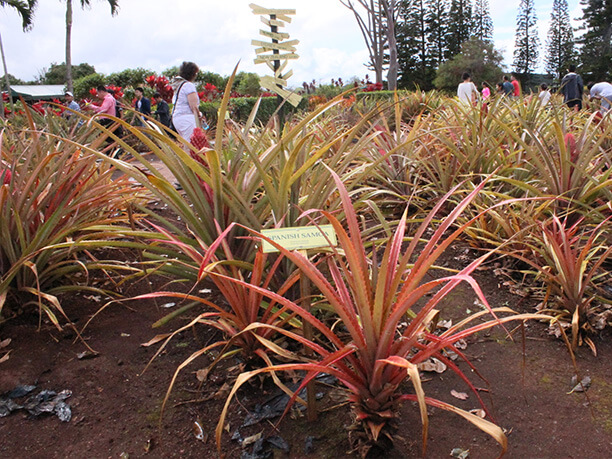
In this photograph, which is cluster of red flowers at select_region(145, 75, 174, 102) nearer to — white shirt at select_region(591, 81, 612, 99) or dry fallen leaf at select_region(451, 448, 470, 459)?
white shirt at select_region(591, 81, 612, 99)

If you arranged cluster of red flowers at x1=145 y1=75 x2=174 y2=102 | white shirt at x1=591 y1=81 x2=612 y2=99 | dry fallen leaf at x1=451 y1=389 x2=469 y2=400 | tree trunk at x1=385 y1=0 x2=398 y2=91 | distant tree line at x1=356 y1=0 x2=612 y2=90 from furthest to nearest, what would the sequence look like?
distant tree line at x1=356 y1=0 x2=612 y2=90 → tree trunk at x1=385 y1=0 x2=398 y2=91 → cluster of red flowers at x1=145 y1=75 x2=174 y2=102 → white shirt at x1=591 y1=81 x2=612 y2=99 → dry fallen leaf at x1=451 y1=389 x2=469 y2=400

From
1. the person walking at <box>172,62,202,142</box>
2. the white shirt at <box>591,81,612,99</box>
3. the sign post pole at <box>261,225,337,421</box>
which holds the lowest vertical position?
the sign post pole at <box>261,225,337,421</box>

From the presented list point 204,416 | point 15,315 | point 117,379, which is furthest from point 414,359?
point 15,315

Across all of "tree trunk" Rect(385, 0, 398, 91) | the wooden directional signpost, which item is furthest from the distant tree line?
the wooden directional signpost

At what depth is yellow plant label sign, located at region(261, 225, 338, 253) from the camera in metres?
1.23

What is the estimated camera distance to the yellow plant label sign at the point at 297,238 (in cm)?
123

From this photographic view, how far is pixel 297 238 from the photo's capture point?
1.26m

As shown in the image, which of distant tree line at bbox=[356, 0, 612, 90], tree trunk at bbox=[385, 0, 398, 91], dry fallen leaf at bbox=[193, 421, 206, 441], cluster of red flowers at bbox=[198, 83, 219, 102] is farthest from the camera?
distant tree line at bbox=[356, 0, 612, 90]

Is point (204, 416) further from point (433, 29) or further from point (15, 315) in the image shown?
point (433, 29)

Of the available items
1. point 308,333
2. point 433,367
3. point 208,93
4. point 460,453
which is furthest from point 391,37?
point 460,453

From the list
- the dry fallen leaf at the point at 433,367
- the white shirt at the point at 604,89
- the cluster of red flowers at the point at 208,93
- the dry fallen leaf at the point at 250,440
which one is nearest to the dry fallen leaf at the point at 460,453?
the dry fallen leaf at the point at 433,367

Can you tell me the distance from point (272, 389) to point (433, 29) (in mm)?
49641

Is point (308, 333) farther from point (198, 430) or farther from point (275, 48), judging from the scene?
point (275, 48)

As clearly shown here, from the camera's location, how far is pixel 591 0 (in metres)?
41.8
